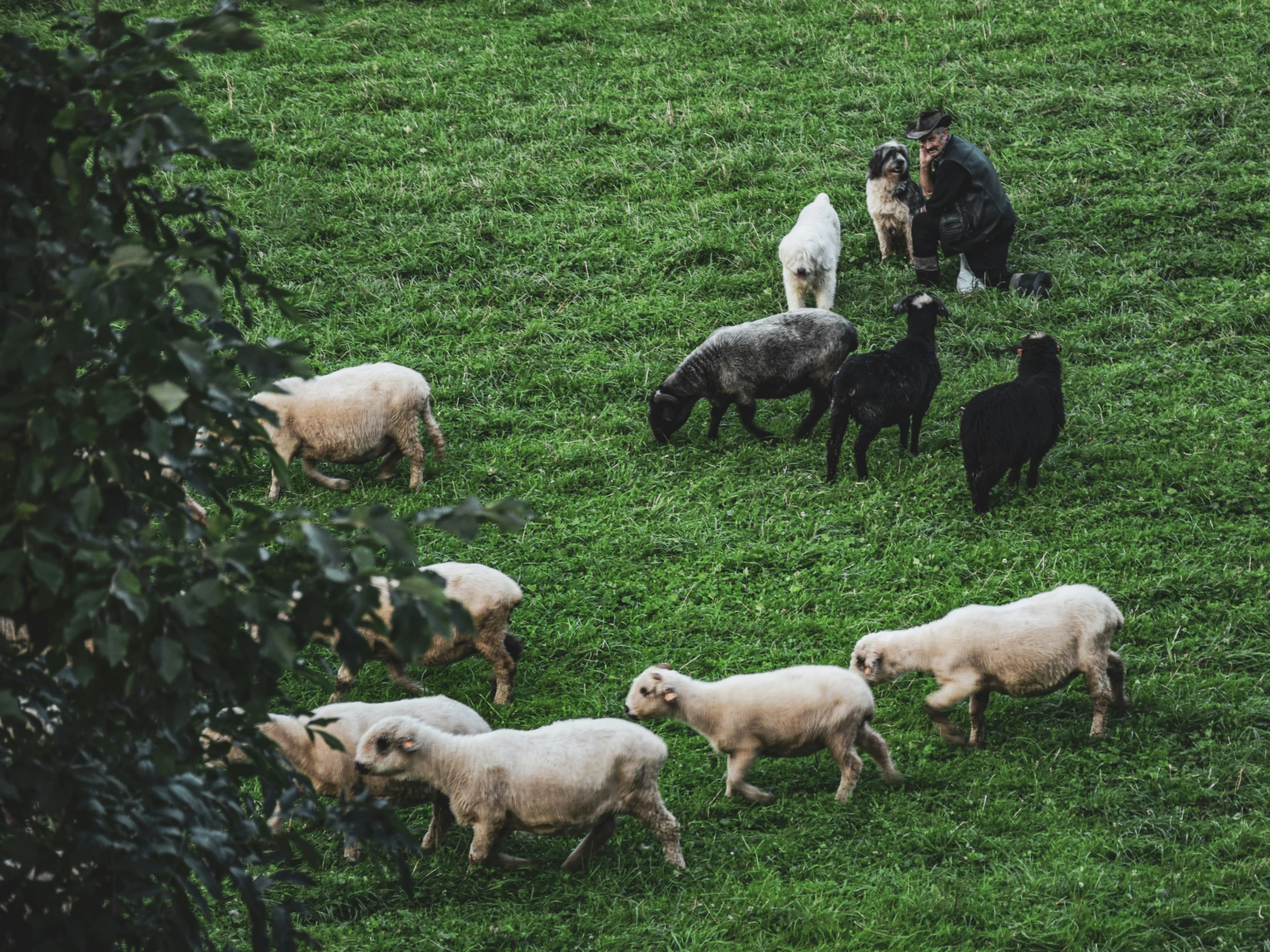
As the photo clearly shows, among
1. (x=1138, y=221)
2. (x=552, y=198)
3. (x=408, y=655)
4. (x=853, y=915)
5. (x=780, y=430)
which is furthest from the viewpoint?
(x=552, y=198)

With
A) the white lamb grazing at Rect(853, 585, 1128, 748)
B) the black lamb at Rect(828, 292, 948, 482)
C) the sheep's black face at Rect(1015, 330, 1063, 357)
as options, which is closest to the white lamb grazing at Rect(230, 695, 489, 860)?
the white lamb grazing at Rect(853, 585, 1128, 748)

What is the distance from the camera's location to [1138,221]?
1214 centimetres

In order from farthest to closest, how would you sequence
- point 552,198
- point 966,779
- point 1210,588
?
1. point 552,198
2. point 1210,588
3. point 966,779

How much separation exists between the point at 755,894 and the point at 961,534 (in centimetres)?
374

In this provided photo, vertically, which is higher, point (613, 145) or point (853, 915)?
point (613, 145)

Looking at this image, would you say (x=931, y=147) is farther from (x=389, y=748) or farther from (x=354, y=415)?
(x=389, y=748)

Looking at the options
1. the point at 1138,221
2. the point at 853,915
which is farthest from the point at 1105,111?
the point at 853,915

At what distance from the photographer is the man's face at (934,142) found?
11.6 meters

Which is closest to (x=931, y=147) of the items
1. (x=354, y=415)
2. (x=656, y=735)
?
(x=354, y=415)

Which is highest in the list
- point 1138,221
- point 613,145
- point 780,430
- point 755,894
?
point 613,145

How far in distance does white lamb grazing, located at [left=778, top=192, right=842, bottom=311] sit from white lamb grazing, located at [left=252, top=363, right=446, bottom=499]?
12.0 feet

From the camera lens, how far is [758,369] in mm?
9617

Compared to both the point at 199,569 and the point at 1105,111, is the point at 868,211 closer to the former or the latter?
the point at 1105,111

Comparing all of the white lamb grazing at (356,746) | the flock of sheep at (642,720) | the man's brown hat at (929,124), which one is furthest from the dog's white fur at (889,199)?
the white lamb grazing at (356,746)
